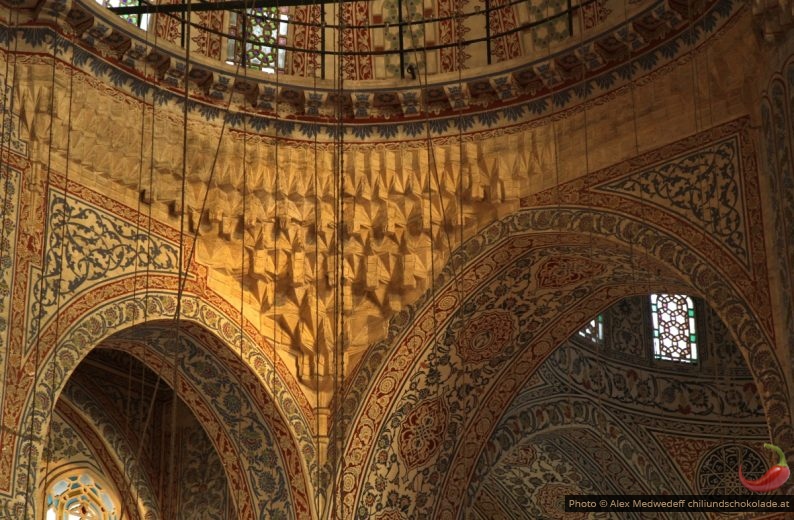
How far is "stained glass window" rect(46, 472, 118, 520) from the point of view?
11.7 metres

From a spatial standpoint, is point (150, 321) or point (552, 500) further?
point (552, 500)

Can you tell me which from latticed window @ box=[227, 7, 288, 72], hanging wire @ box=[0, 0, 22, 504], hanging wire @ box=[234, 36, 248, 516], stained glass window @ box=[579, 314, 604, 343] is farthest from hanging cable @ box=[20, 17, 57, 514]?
stained glass window @ box=[579, 314, 604, 343]

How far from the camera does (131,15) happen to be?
11195mm

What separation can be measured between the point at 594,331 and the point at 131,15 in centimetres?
515

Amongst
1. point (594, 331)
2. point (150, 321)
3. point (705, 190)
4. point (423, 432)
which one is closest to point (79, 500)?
point (150, 321)

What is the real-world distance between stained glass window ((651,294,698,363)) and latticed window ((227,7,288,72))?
15.9ft

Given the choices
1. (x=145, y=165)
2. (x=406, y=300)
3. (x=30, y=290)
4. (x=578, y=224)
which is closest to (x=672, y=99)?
(x=578, y=224)

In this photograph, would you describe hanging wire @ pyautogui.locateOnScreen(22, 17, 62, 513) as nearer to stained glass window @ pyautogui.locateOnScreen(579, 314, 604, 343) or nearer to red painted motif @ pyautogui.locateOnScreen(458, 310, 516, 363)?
red painted motif @ pyautogui.locateOnScreen(458, 310, 516, 363)

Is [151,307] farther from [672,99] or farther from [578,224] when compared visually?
[672,99]

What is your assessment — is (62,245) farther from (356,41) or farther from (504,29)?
(504,29)

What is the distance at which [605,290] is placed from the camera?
1120 centimetres

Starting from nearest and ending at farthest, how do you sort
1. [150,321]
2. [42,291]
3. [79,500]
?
[42,291], [150,321], [79,500]

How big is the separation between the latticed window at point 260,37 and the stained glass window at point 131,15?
69 centimetres

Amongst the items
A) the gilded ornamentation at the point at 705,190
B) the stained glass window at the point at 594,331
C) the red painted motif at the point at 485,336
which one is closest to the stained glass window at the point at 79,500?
the red painted motif at the point at 485,336
